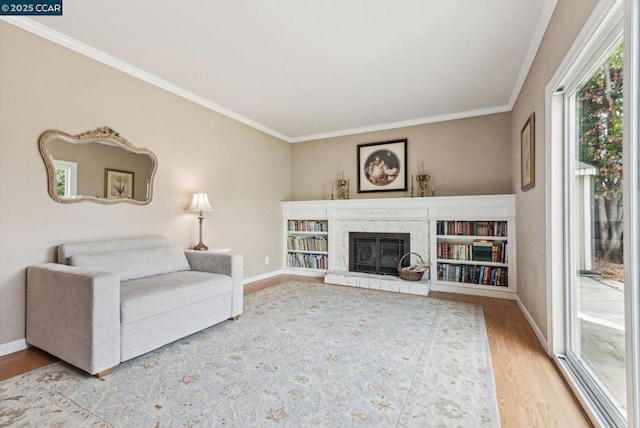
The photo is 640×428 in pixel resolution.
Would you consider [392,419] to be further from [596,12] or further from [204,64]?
[204,64]

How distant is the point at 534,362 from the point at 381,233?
2.71 meters

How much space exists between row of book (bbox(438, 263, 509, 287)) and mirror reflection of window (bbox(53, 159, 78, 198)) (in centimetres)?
423

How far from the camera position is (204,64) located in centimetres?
297

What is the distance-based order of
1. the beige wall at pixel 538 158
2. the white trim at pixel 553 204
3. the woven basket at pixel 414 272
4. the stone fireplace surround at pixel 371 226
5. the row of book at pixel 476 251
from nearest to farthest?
1. the beige wall at pixel 538 158
2. the white trim at pixel 553 204
3. the row of book at pixel 476 251
4. the woven basket at pixel 414 272
5. the stone fireplace surround at pixel 371 226

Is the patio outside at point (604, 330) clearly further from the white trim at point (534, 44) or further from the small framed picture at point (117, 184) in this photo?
the small framed picture at point (117, 184)

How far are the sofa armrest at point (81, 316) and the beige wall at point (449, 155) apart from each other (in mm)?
3858

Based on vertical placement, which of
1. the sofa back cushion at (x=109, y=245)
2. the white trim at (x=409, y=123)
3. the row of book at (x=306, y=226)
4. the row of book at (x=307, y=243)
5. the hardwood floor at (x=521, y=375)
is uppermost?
the white trim at (x=409, y=123)

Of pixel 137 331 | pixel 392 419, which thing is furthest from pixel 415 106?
pixel 137 331

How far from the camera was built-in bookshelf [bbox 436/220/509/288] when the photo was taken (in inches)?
152

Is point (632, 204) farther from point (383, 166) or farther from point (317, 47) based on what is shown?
point (383, 166)

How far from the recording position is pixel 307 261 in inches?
206

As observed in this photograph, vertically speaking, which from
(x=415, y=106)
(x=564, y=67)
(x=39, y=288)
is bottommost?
(x=39, y=288)

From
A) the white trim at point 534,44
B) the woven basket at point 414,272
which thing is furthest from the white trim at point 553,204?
the woven basket at point 414,272

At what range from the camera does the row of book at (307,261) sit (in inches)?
201
